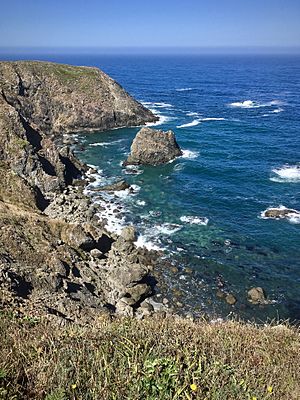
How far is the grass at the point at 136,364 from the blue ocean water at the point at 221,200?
66.8ft

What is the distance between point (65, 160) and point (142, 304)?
35.9 meters

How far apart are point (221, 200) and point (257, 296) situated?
72.3 ft

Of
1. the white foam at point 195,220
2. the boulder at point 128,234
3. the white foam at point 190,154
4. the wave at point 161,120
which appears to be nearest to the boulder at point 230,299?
the boulder at point 128,234

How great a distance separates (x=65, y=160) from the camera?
6216 centimetres

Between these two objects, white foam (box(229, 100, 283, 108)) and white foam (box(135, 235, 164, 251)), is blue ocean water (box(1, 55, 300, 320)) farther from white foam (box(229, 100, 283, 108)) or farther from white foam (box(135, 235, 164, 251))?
white foam (box(229, 100, 283, 108))

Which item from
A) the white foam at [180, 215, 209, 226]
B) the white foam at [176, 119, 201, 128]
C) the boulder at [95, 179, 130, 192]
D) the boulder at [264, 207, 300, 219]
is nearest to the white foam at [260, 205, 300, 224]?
the boulder at [264, 207, 300, 219]

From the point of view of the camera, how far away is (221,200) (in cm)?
5453

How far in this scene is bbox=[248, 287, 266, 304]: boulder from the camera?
113ft

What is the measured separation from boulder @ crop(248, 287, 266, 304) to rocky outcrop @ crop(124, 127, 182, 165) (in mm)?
39250

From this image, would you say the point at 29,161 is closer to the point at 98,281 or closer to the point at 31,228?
the point at 31,228

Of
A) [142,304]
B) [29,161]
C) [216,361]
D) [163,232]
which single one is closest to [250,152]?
[163,232]

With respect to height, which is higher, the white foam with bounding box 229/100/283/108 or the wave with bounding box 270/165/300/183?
the white foam with bounding box 229/100/283/108

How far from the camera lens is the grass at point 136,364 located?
8.13m

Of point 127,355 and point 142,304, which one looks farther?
point 142,304
